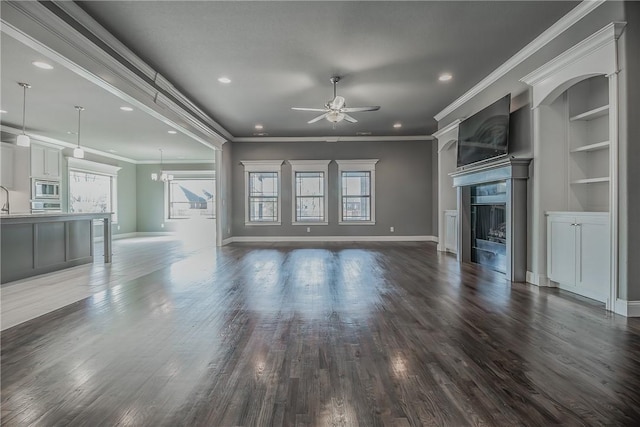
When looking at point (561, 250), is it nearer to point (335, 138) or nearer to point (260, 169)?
point (335, 138)

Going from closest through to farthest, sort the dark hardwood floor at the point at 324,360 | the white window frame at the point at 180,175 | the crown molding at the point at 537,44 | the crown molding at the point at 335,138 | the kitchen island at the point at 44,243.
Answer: the dark hardwood floor at the point at 324,360 < the crown molding at the point at 537,44 < the kitchen island at the point at 44,243 < the crown molding at the point at 335,138 < the white window frame at the point at 180,175

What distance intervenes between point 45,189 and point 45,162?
72 cm

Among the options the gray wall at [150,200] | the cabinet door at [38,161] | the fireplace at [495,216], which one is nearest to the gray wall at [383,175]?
the fireplace at [495,216]

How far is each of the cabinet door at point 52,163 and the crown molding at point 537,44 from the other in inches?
410

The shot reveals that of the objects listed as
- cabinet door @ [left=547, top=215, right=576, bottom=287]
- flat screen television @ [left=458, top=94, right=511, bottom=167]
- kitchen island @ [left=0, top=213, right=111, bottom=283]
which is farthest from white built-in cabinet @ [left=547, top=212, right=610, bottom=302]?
Answer: kitchen island @ [left=0, top=213, right=111, bottom=283]

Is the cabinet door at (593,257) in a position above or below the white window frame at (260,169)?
below

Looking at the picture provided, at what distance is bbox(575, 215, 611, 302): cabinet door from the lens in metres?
3.44

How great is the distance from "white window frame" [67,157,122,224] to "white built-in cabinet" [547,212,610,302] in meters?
9.99

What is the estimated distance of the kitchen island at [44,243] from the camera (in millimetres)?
4719

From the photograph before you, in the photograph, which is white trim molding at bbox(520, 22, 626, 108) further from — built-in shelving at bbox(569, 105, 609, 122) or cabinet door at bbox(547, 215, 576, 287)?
cabinet door at bbox(547, 215, 576, 287)

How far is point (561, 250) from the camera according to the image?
13.4 feet

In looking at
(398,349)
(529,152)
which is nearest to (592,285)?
(529,152)

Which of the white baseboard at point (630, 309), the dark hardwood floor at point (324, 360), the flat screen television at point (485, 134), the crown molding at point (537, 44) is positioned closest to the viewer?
the dark hardwood floor at point (324, 360)

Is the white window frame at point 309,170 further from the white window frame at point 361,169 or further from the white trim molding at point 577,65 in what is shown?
the white trim molding at point 577,65
